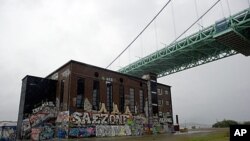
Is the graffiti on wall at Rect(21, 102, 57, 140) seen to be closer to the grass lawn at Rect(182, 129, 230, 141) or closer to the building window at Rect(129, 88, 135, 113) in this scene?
the building window at Rect(129, 88, 135, 113)

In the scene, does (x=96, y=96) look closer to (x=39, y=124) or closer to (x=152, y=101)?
(x=39, y=124)

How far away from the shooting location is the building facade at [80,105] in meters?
29.7

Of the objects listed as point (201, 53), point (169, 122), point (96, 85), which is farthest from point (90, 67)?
point (201, 53)

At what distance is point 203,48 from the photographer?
46344 mm

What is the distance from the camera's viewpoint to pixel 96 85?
3303 cm

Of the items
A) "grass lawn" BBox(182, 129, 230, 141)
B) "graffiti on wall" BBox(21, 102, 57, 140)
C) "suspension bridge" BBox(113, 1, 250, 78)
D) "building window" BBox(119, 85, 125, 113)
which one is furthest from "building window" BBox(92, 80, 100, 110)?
"suspension bridge" BBox(113, 1, 250, 78)

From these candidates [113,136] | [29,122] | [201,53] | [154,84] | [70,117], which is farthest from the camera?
[201,53]

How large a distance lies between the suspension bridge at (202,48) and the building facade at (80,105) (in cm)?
1544

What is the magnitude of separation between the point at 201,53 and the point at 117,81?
23.5 metres

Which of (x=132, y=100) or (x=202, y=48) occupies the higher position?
(x=202, y=48)

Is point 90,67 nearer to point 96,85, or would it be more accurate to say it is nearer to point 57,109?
point 96,85

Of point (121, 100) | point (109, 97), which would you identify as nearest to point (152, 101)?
point (121, 100)

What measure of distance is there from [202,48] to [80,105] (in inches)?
1160

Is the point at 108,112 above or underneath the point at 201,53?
underneath
